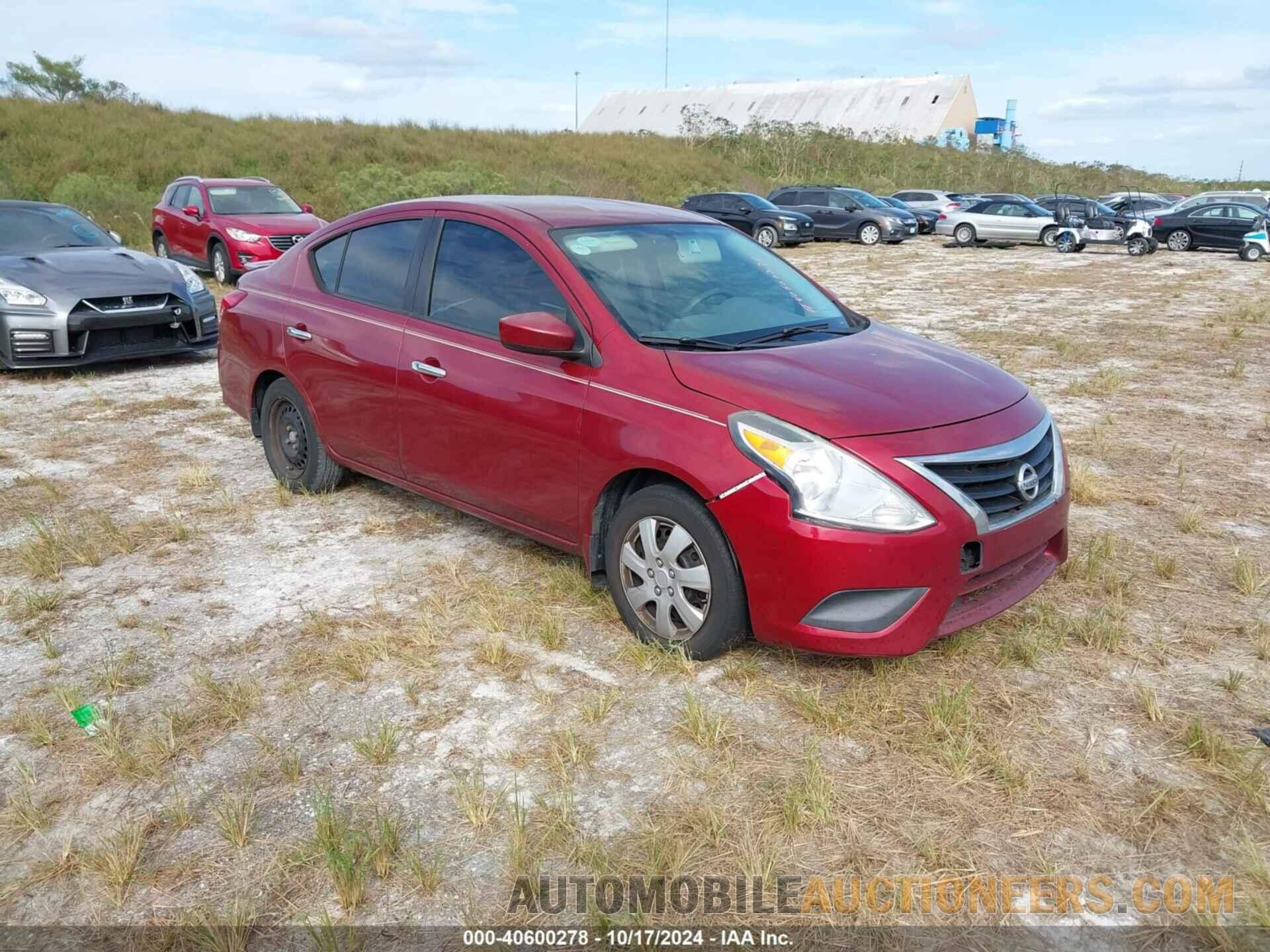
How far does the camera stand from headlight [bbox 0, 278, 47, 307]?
8.17 m

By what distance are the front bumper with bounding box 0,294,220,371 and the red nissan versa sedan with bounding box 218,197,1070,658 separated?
3.79 m

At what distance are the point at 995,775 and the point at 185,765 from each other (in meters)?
2.53

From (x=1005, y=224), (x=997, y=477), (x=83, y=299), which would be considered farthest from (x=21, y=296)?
(x=1005, y=224)

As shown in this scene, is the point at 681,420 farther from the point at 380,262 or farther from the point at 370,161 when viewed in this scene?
the point at 370,161

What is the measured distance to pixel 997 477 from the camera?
3.46 metres

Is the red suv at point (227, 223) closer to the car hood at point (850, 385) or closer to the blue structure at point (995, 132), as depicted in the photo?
the car hood at point (850, 385)

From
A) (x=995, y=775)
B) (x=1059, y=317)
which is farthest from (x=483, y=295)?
(x=1059, y=317)

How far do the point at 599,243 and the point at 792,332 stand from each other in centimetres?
91

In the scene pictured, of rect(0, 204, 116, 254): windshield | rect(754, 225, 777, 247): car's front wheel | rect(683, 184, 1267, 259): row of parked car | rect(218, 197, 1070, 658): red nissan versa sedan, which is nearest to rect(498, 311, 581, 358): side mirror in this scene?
rect(218, 197, 1070, 658): red nissan versa sedan

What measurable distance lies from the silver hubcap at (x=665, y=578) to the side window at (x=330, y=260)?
8.13 ft

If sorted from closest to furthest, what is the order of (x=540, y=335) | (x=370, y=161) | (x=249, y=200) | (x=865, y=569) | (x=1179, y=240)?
(x=865, y=569), (x=540, y=335), (x=249, y=200), (x=1179, y=240), (x=370, y=161)

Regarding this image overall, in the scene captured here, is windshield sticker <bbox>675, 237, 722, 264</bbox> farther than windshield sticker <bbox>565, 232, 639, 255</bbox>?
Yes

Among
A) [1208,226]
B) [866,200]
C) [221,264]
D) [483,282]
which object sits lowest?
[221,264]

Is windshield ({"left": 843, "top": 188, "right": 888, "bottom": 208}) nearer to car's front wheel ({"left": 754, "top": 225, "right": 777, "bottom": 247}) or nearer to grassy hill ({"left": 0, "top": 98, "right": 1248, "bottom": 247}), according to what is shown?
car's front wheel ({"left": 754, "top": 225, "right": 777, "bottom": 247})
